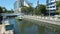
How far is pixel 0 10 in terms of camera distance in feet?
335

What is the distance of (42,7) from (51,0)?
15856 millimetres

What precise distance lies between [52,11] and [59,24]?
56.6 metres

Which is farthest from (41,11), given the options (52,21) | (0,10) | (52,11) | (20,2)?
(20,2)

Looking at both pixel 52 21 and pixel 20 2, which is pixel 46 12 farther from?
pixel 20 2

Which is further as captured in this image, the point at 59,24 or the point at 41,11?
the point at 41,11

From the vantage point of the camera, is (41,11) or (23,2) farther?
(23,2)

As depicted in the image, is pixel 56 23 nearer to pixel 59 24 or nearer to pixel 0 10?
pixel 59 24

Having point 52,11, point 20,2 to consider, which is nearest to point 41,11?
point 52,11

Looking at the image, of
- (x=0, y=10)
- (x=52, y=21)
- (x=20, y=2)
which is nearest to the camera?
(x=52, y=21)

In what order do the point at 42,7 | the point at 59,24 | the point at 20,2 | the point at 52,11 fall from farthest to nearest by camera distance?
the point at 20,2
the point at 52,11
the point at 42,7
the point at 59,24

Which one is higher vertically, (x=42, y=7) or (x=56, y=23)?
(x=42, y=7)

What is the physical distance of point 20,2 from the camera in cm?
16688

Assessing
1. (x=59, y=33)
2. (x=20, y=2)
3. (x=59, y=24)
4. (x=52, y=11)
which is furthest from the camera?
(x=20, y=2)

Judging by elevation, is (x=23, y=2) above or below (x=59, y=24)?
above
